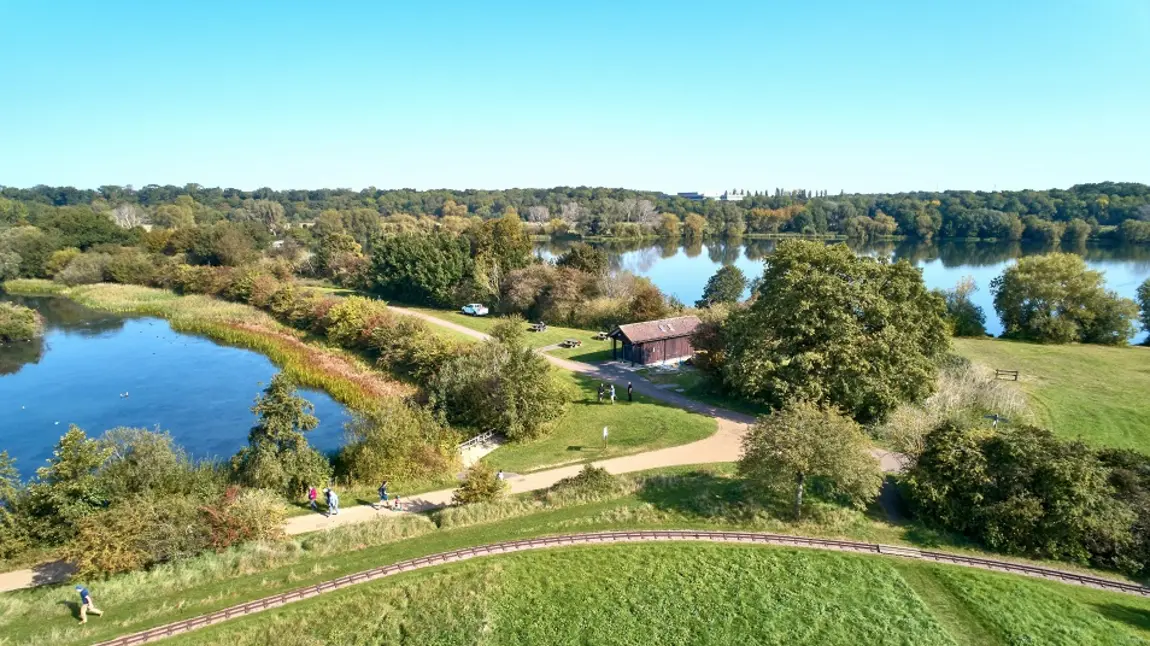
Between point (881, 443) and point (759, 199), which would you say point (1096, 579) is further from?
point (759, 199)

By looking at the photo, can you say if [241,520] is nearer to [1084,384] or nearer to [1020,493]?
[1020,493]

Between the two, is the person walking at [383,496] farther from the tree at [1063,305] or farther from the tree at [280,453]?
the tree at [1063,305]

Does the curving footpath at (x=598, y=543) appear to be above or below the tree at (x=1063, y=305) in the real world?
below

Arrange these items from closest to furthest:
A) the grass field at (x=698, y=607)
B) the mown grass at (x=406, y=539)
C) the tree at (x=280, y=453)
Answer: the grass field at (x=698, y=607) → the mown grass at (x=406, y=539) → the tree at (x=280, y=453)

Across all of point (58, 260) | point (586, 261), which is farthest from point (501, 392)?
point (58, 260)

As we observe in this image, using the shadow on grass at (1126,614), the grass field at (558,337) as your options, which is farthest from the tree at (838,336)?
the grass field at (558,337)

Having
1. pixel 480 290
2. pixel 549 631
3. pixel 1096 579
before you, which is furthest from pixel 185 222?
pixel 1096 579

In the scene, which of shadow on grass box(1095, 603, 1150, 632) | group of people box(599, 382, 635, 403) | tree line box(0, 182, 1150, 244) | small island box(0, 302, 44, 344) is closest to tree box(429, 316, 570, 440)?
group of people box(599, 382, 635, 403)
